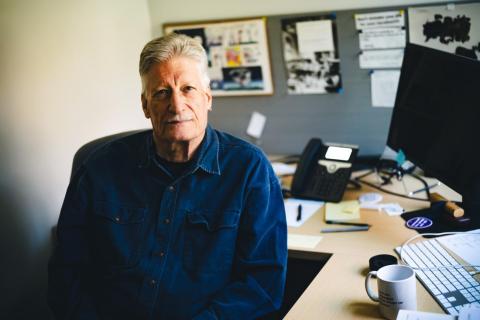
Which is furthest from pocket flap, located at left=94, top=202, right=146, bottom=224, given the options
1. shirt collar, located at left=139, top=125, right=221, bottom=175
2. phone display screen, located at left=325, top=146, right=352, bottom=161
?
phone display screen, located at left=325, top=146, right=352, bottom=161

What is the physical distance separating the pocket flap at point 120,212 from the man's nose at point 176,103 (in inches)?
11.7

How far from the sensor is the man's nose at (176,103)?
1525 mm

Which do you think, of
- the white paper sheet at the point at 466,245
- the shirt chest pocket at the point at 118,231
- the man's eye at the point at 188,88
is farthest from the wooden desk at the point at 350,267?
the man's eye at the point at 188,88

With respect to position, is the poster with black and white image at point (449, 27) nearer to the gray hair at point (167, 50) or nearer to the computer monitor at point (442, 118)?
the computer monitor at point (442, 118)

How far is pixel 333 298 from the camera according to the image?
137 cm

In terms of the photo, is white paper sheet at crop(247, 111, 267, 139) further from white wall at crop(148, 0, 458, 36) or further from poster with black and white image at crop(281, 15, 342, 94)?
white wall at crop(148, 0, 458, 36)

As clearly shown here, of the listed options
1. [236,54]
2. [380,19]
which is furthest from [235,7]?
[380,19]

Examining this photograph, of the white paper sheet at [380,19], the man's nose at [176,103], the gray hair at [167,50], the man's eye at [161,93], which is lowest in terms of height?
the man's nose at [176,103]

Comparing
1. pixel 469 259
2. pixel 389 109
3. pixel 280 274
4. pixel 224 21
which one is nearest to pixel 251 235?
pixel 280 274

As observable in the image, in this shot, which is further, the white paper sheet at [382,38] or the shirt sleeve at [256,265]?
the white paper sheet at [382,38]

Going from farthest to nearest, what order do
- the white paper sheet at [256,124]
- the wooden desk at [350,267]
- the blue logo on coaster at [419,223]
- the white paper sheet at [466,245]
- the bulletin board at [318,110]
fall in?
the white paper sheet at [256,124], the bulletin board at [318,110], the blue logo on coaster at [419,223], the white paper sheet at [466,245], the wooden desk at [350,267]

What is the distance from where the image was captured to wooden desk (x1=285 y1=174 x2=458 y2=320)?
1.31 metres

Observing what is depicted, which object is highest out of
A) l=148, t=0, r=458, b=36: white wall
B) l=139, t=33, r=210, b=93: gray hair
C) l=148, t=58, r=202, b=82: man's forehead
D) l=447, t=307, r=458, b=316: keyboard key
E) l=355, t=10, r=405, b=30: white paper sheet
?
l=148, t=0, r=458, b=36: white wall

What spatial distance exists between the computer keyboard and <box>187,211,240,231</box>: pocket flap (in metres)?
0.48
